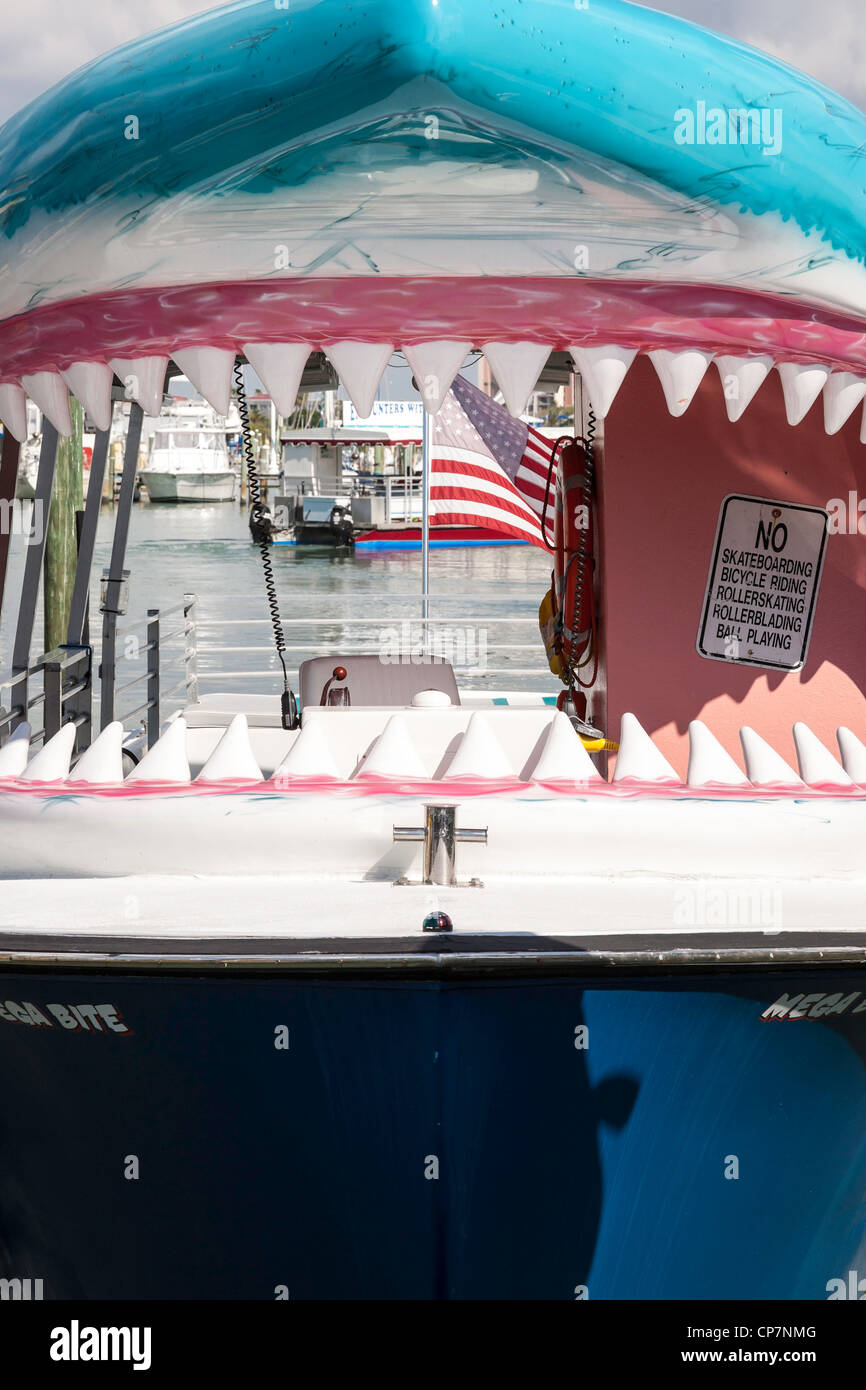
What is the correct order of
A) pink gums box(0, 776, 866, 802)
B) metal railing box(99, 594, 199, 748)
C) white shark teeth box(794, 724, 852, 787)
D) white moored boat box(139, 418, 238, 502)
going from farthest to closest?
white moored boat box(139, 418, 238, 502) → metal railing box(99, 594, 199, 748) → white shark teeth box(794, 724, 852, 787) → pink gums box(0, 776, 866, 802)

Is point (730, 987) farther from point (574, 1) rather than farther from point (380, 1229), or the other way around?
point (574, 1)

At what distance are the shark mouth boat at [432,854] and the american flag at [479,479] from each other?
6164 millimetres

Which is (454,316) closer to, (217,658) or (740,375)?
(740,375)

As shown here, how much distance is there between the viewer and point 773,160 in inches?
89.4

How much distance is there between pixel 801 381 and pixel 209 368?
1.02 m

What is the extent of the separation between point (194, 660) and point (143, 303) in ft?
17.9

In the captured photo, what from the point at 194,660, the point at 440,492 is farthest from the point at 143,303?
the point at 440,492

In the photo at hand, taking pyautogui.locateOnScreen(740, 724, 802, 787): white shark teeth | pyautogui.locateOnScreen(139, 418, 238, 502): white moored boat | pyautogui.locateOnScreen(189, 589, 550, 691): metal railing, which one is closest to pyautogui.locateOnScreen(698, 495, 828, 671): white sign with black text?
pyautogui.locateOnScreen(740, 724, 802, 787): white shark teeth

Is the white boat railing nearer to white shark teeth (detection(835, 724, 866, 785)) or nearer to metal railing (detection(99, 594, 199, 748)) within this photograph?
metal railing (detection(99, 594, 199, 748))

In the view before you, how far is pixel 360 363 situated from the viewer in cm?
233

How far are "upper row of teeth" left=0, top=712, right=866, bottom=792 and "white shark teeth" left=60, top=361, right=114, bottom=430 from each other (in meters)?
0.64

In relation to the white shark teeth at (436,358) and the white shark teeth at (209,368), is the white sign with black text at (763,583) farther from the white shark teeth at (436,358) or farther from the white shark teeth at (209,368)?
Answer: the white shark teeth at (209,368)

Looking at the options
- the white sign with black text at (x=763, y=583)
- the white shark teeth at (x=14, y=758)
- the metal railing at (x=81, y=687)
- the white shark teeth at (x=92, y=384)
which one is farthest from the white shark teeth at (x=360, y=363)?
the metal railing at (x=81, y=687)

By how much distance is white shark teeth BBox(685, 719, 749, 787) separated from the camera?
2633 mm
